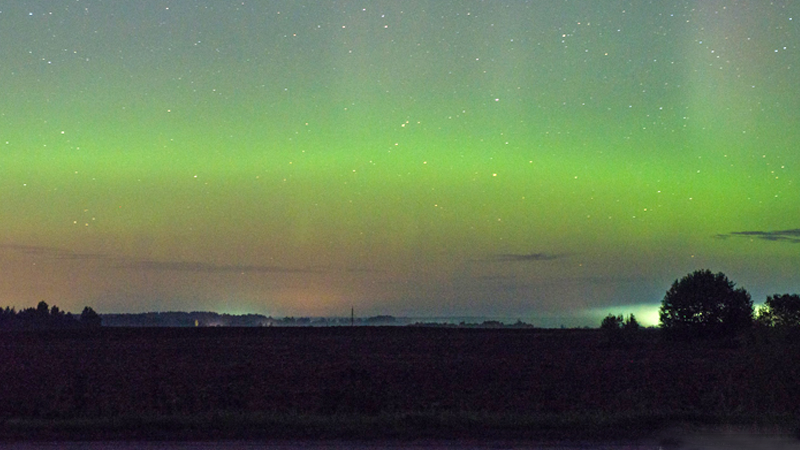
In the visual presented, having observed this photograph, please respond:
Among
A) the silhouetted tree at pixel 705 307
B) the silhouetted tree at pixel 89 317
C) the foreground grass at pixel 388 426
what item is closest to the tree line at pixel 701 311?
the silhouetted tree at pixel 705 307

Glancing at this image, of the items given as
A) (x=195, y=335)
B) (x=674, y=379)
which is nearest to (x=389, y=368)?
(x=674, y=379)

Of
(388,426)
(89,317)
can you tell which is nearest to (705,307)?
(388,426)

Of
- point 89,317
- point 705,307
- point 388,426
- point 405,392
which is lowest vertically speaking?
point 405,392

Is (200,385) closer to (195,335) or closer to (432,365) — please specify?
(432,365)

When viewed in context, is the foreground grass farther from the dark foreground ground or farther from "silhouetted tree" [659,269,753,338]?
"silhouetted tree" [659,269,753,338]

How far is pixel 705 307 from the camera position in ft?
222

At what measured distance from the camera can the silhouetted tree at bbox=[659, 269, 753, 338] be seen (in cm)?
6719

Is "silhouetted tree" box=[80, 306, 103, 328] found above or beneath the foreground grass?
above

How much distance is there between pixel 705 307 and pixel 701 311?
0.55 meters

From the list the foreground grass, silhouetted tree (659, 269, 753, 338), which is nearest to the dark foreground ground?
the foreground grass

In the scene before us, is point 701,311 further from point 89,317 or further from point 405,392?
point 89,317

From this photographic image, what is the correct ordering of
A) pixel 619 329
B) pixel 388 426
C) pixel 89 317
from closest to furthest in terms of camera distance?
pixel 388 426, pixel 619 329, pixel 89 317

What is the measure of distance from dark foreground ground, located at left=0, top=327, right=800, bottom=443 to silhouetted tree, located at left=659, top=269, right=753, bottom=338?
3.37 metres

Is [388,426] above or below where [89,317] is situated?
below
